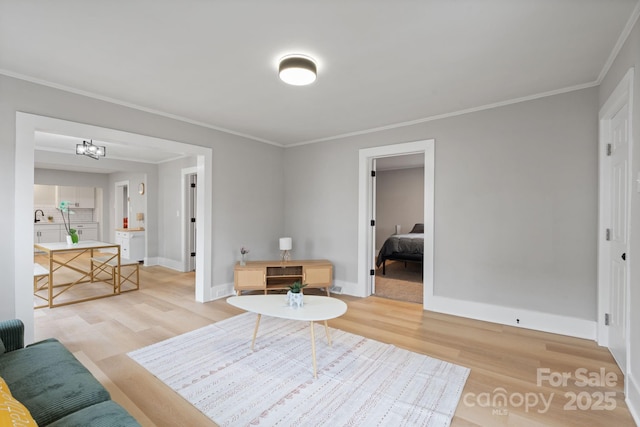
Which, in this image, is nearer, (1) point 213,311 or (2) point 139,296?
(1) point 213,311

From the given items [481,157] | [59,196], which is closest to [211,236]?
[481,157]

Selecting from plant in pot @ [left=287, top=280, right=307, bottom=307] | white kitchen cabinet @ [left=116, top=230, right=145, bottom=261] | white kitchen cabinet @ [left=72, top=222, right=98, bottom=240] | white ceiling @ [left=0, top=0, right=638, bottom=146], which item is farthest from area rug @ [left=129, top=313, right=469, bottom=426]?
white kitchen cabinet @ [left=72, top=222, right=98, bottom=240]

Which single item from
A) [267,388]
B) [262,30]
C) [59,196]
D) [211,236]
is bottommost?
[267,388]

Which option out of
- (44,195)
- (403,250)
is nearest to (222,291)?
(403,250)

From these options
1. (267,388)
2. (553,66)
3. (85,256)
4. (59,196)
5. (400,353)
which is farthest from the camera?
(59,196)

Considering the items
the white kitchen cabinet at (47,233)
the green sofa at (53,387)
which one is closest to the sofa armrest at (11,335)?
the green sofa at (53,387)

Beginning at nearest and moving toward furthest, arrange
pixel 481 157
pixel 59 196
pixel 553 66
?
pixel 553 66 → pixel 481 157 → pixel 59 196

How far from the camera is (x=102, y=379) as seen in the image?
85.1 inches

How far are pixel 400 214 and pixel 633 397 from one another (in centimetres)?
613

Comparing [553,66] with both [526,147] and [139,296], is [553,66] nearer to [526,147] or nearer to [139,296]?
[526,147]

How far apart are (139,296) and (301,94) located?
3.65 m

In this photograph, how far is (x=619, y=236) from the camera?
2389 millimetres

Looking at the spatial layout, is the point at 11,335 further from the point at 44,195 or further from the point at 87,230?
the point at 44,195

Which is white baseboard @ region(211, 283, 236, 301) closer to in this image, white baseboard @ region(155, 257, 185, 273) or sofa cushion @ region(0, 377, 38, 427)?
white baseboard @ region(155, 257, 185, 273)
